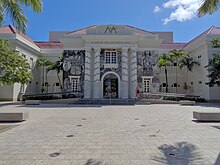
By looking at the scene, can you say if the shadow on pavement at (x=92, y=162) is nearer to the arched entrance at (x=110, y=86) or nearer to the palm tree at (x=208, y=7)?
the palm tree at (x=208, y=7)

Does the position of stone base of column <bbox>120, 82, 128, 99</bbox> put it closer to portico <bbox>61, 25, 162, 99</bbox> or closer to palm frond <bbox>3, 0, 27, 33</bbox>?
portico <bbox>61, 25, 162, 99</bbox>

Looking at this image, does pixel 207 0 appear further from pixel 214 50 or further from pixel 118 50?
pixel 214 50

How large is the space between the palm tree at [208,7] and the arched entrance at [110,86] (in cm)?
1821

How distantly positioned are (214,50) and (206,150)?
23.8 m

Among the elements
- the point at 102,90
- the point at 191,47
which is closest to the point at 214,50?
the point at 191,47

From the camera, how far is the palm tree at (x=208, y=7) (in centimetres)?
780

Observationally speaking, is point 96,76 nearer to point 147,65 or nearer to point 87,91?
point 87,91

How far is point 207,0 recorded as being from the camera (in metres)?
7.79

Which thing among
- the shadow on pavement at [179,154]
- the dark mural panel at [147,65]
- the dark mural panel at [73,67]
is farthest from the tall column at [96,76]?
the shadow on pavement at [179,154]

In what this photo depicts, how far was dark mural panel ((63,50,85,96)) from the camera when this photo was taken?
26.3 metres

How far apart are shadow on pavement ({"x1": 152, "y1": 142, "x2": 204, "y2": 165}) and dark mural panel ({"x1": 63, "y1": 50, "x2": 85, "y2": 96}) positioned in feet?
70.1

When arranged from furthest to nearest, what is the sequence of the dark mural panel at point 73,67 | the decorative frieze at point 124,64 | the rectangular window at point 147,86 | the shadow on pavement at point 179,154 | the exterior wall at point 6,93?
the dark mural panel at point 73,67, the rectangular window at point 147,86, the decorative frieze at point 124,64, the exterior wall at point 6,93, the shadow on pavement at point 179,154

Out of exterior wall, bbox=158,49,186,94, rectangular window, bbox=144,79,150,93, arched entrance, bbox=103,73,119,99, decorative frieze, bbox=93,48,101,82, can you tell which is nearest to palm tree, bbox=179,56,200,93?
exterior wall, bbox=158,49,186,94

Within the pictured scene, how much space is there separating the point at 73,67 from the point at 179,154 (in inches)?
923
